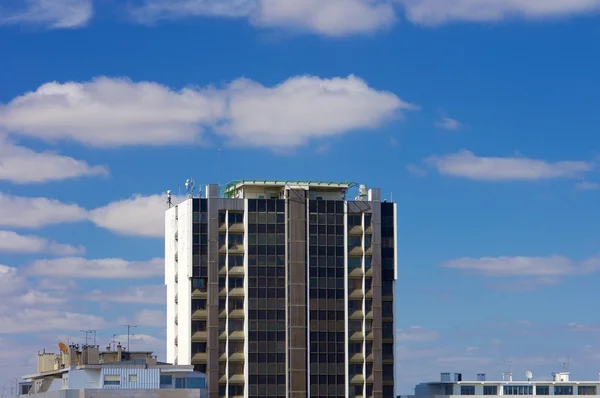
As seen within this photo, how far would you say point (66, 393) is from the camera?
197375mm

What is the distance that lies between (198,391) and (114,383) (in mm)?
12333

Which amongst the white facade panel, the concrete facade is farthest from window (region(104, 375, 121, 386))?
the concrete facade

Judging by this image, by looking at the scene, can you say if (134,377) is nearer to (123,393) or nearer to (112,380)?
(112,380)

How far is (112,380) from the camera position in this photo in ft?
652

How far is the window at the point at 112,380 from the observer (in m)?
198

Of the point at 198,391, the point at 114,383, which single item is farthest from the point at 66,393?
the point at 198,391

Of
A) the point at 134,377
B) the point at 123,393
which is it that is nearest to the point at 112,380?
the point at 134,377

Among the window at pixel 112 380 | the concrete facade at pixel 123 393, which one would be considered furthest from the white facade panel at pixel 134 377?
the concrete facade at pixel 123 393

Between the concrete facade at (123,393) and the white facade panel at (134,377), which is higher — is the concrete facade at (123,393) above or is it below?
below

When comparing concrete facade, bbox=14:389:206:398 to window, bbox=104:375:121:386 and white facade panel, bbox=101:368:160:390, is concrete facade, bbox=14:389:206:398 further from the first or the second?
window, bbox=104:375:121:386

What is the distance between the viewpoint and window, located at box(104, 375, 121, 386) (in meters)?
198

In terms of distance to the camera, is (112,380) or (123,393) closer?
(123,393)

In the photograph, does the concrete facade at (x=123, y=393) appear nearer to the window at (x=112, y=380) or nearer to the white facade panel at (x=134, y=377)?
the white facade panel at (x=134, y=377)

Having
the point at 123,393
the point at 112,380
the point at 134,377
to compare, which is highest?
the point at 134,377
